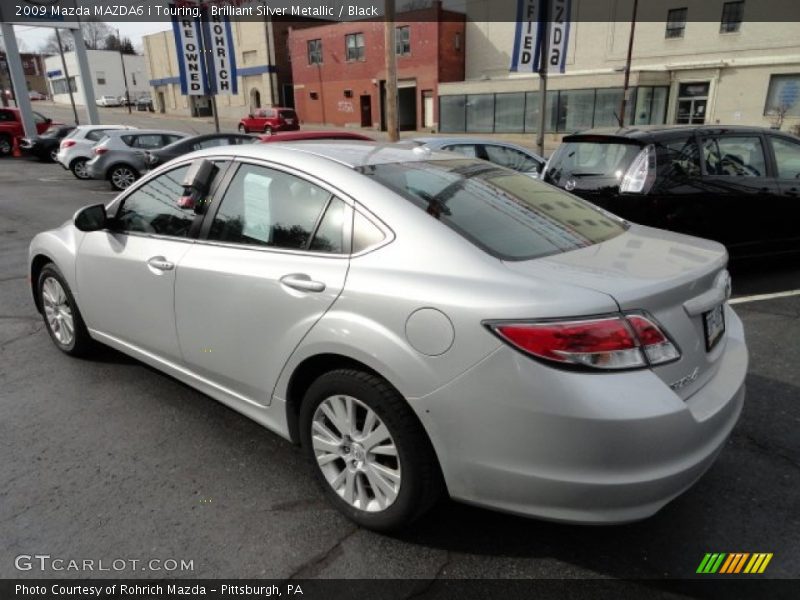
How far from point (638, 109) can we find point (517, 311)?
32830 mm

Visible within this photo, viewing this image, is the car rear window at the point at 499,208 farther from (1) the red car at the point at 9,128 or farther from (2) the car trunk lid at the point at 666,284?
(1) the red car at the point at 9,128

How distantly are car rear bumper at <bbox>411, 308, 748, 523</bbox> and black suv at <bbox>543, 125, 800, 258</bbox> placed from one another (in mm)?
3840

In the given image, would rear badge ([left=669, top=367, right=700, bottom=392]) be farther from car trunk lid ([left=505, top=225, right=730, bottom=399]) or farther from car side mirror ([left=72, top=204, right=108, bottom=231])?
car side mirror ([left=72, top=204, right=108, bottom=231])

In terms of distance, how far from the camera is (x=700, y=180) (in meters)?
5.57

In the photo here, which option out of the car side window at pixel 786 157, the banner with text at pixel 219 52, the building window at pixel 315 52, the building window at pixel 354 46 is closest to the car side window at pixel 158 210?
the car side window at pixel 786 157

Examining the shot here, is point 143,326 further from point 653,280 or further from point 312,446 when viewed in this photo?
point 653,280

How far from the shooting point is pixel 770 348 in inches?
168

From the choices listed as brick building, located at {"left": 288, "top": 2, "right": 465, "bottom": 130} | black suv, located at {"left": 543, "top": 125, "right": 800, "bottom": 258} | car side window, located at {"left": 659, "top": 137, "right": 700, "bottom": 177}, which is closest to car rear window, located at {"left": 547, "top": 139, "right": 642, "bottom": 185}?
black suv, located at {"left": 543, "top": 125, "right": 800, "bottom": 258}

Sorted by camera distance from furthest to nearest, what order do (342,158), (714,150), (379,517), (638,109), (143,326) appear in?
(638,109) < (714,150) < (143,326) < (342,158) < (379,517)

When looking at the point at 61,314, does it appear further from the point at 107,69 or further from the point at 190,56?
the point at 107,69

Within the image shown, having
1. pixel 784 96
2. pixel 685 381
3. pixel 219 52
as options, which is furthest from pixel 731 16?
pixel 685 381

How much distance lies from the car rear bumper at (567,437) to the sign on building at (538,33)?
13.1m

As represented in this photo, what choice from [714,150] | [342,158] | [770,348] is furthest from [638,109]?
[342,158]

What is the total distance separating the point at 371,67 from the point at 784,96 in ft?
84.4
